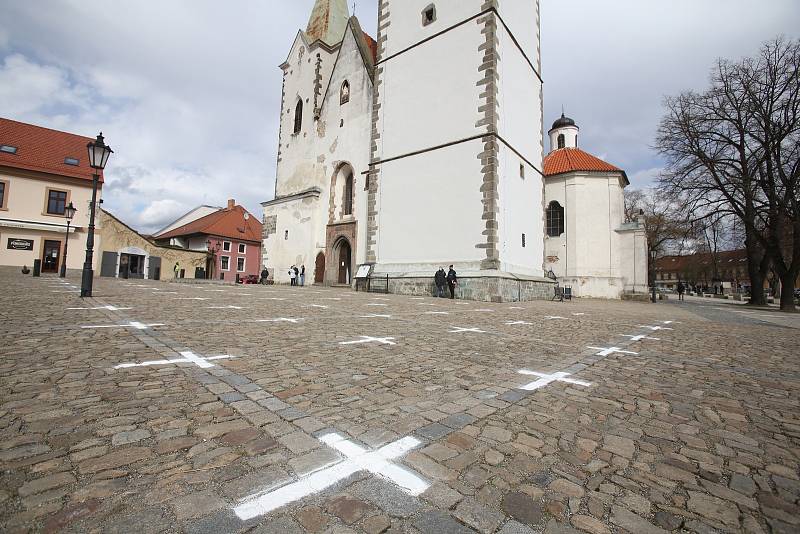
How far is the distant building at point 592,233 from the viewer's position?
2620 centimetres

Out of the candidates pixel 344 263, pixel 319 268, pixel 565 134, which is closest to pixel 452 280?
pixel 344 263

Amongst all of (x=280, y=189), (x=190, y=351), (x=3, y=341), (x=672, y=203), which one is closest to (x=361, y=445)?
(x=190, y=351)

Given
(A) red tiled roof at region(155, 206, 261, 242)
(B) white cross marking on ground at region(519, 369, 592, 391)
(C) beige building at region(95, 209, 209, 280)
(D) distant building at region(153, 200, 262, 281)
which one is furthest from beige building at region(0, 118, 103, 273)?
(B) white cross marking on ground at region(519, 369, 592, 391)

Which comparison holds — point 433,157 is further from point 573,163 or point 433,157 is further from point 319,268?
point 573,163

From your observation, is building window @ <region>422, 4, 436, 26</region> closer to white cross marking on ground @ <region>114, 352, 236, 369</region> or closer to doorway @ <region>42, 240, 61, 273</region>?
white cross marking on ground @ <region>114, 352, 236, 369</region>

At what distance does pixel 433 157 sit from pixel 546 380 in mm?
14921

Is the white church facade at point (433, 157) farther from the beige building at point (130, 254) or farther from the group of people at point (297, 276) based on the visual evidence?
the beige building at point (130, 254)

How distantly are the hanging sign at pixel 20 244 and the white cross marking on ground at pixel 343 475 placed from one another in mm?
34160

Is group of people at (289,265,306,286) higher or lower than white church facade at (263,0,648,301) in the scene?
lower

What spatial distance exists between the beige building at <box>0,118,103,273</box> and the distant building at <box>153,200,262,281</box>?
11.9 m

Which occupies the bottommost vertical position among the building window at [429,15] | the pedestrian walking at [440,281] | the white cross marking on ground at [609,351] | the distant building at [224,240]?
the white cross marking on ground at [609,351]

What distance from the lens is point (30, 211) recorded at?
1025 inches

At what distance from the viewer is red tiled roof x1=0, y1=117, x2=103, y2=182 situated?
26.6 meters

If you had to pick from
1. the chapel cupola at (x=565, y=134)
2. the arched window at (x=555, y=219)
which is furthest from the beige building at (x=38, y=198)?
the chapel cupola at (x=565, y=134)
